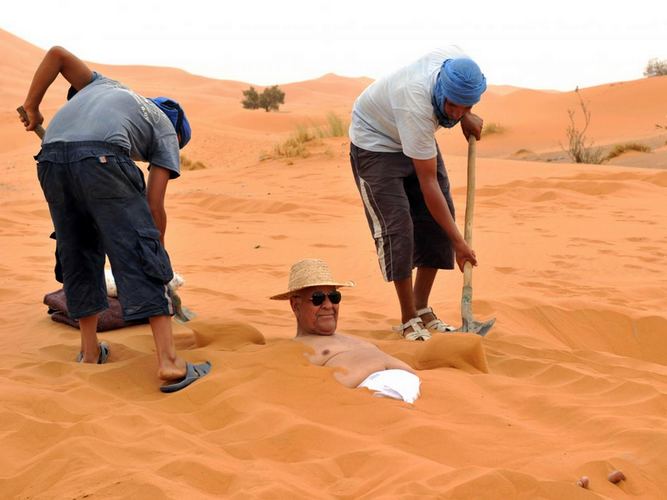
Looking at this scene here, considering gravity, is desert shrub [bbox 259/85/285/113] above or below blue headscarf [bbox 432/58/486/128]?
below

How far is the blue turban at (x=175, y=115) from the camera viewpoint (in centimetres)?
436

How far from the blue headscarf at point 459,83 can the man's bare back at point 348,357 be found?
1.34 metres

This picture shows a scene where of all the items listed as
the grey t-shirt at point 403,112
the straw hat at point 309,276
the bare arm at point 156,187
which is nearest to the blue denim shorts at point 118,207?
the bare arm at point 156,187

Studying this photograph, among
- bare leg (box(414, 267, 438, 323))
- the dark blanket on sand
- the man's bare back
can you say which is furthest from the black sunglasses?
the dark blanket on sand

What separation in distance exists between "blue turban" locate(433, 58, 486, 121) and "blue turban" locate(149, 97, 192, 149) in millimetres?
1310

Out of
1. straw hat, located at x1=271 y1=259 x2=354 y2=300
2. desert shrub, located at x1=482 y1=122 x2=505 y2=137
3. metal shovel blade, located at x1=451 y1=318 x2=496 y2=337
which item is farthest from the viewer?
desert shrub, located at x1=482 y1=122 x2=505 y2=137

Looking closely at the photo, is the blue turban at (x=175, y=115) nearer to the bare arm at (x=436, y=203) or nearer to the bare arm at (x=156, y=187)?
the bare arm at (x=156, y=187)

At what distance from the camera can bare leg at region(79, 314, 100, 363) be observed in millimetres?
4305

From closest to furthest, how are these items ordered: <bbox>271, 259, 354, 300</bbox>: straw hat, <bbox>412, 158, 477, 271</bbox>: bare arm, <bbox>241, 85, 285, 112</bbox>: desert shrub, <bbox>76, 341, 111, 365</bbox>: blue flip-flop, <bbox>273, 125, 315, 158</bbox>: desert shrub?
<bbox>271, 259, 354, 300</bbox>: straw hat < <bbox>76, 341, 111, 365</bbox>: blue flip-flop < <bbox>412, 158, 477, 271</bbox>: bare arm < <bbox>273, 125, 315, 158</bbox>: desert shrub < <bbox>241, 85, 285, 112</bbox>: desert shrub

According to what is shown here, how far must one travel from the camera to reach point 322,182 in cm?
1287

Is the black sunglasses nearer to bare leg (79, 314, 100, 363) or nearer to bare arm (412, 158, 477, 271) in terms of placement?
bare arm (412, 158, 477, 271)

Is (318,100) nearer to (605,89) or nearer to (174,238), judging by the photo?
(605,89)

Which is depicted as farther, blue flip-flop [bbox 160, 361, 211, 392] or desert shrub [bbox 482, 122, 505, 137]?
desert shrub [bbox 482, 122, 505, 137]

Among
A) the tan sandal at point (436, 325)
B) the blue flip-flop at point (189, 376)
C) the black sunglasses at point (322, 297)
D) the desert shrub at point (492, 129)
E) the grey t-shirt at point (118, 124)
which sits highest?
the grey t-shirt at point (118, 124)
